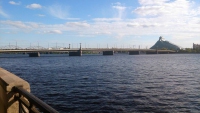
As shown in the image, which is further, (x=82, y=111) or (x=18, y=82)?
(x=82, y=111)

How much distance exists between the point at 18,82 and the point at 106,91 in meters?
21.0

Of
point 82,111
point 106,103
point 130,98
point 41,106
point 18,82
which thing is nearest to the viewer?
point 41,106

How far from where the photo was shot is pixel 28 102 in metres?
4.04

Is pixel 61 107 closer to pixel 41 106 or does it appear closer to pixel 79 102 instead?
pixel 79 102

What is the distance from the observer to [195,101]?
20531mm

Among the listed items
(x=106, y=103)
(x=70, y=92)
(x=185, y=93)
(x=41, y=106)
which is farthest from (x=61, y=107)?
(x=41, y=106)

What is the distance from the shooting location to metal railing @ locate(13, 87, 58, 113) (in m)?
2.87

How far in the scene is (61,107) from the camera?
18312mm

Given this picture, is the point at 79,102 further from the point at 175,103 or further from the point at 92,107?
the point at 175,103

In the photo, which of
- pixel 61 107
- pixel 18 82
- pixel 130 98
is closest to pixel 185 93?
pixel 130 98

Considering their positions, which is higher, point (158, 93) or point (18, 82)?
point (18, 82)

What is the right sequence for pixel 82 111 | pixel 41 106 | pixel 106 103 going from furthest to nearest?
pixel 106 103
pixel 82 111
pixel 41 106

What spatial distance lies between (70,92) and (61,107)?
20.8 ft

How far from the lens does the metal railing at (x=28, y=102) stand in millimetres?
2874
